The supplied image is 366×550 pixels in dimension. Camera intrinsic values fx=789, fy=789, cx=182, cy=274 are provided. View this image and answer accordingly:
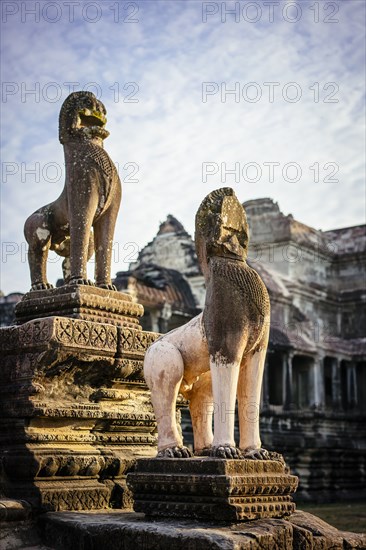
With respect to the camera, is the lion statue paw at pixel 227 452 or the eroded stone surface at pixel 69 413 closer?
the lion statue paw at pixel 227 452

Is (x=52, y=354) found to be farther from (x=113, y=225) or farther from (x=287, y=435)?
(x=287, y=435)

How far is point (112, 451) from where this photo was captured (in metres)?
6.15

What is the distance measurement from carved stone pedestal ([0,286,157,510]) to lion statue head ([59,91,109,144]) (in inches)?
54.9

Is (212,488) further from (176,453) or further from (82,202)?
(82,202)

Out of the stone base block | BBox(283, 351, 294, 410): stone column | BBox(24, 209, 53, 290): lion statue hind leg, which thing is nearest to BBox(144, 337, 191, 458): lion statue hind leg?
the stone base block

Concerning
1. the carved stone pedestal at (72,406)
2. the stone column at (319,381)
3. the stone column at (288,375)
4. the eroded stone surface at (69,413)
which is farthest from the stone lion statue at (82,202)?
the stone column at (319,381)

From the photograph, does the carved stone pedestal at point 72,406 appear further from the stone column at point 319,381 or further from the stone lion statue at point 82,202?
the stone column at point 319,381

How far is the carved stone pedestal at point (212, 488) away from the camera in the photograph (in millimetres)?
4523

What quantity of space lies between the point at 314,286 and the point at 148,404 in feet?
86.3

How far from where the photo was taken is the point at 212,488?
4531mm

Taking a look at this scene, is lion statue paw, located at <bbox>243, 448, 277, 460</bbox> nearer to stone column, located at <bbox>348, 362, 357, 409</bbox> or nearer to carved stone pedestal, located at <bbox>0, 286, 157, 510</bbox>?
carved stone pedestal, located at <bbox>0, 286, 157, 510</bbox>

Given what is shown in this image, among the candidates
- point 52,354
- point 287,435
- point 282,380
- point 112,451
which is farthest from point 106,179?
point 282,380

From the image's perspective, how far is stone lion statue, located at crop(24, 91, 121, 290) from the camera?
6.59 m

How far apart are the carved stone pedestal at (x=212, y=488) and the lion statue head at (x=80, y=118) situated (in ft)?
10.1
